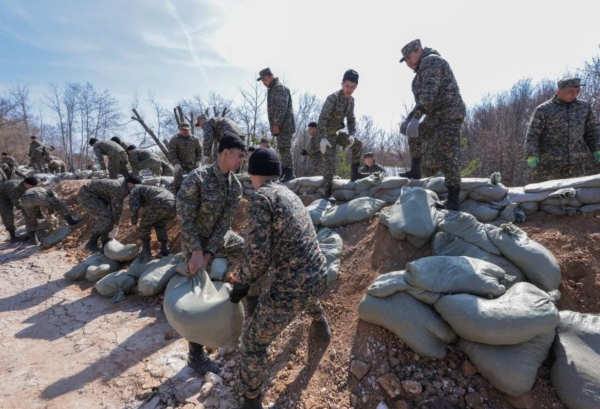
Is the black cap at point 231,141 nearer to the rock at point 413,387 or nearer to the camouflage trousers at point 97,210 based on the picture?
the rock at point 413,387

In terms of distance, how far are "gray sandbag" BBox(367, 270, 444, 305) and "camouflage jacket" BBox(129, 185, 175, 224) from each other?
10.6 feet

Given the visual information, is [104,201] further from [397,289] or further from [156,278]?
[397,289]

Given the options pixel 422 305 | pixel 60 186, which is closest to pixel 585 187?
pixel 422 305

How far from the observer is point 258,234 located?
171 centimetres

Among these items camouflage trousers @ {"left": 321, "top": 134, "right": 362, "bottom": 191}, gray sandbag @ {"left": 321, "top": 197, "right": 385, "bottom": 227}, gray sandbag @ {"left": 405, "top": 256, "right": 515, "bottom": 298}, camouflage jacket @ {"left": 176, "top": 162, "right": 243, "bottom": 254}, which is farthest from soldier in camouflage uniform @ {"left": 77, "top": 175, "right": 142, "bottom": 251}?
gray sandbag @ {"left": 405, "top": 256, "right": 515, "bottom": 298}

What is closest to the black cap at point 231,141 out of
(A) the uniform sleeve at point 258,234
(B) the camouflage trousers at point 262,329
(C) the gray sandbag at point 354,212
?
(A) the uniform sleeve at point 258,234

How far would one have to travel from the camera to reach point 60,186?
874 centimetres

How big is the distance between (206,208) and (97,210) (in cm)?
317

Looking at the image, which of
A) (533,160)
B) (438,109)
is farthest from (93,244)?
(533,160)

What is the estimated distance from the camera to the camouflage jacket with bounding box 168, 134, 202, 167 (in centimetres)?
546

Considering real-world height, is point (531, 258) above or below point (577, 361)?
above

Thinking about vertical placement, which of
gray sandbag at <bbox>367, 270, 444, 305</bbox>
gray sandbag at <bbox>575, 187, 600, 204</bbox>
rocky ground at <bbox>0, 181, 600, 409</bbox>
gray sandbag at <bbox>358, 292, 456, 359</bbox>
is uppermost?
gray sandbag at <bbox>575, 187, 600, 204</bbox>

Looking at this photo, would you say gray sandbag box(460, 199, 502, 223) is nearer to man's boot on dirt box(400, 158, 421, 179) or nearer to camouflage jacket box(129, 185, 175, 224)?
man's boot on dirt box(400, 158, 421, 179)

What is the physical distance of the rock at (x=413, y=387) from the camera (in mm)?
1830
